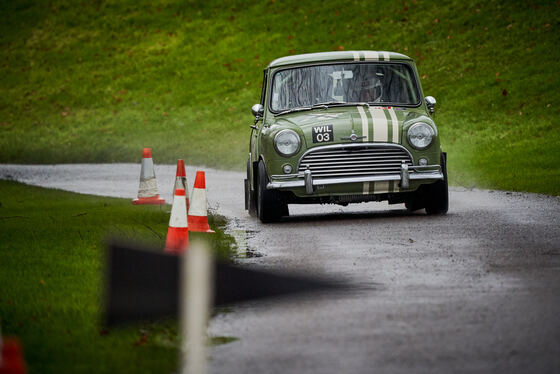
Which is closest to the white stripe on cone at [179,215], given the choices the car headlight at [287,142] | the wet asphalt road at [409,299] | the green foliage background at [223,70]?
the wet asphalt road at [409,299]

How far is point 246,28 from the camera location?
41.3m

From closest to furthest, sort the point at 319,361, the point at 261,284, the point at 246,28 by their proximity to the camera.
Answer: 1. the point at 319,361
2. the point at 261,284
3. the point at 246,28

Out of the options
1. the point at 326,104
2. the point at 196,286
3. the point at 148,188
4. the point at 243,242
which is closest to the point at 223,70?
the point at 148,188

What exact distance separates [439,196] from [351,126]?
1319mm

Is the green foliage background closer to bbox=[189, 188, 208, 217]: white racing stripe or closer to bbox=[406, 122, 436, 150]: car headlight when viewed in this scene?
bbox=[406, 122, 436, 150]: car headlight

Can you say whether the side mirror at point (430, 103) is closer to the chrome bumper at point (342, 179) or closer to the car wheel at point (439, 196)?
the car wheel at point (439, 196)

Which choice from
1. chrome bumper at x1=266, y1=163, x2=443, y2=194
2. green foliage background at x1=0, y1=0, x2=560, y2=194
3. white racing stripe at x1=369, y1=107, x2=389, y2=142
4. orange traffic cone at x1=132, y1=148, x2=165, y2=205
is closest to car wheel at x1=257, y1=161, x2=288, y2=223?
chrome bumper at x1=266, y1=163, x2=443, y2=194

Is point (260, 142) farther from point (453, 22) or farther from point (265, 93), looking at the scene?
point (453, 22)

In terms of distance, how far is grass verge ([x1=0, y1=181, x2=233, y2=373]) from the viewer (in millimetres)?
5535

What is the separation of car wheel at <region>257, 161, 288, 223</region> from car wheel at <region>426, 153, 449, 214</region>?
1628mm

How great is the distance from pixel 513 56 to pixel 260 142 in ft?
66.1

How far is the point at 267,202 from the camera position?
1209cm

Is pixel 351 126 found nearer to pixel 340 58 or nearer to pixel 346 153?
pixel 346 153

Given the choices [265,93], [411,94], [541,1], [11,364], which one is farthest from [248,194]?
[541,1]
